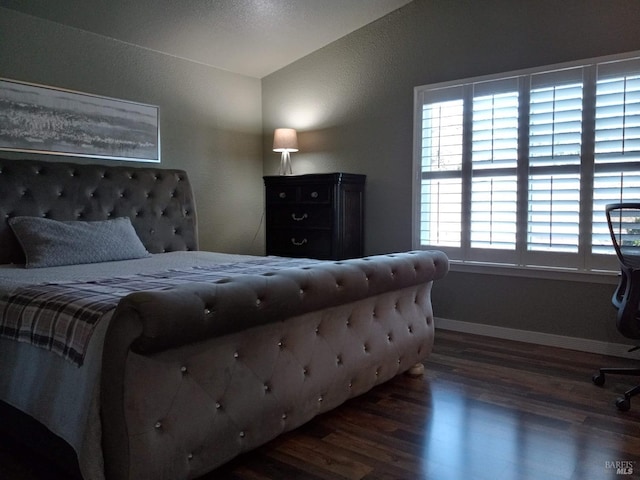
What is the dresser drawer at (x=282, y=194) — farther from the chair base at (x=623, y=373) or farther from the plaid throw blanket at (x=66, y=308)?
the chair base at (x=623, y=373)

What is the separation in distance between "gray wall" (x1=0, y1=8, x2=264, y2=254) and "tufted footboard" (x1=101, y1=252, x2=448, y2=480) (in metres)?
2.56

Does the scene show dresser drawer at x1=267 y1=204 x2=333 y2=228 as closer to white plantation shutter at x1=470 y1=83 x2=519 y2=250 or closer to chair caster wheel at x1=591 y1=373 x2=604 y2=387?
white plantation shutter at x1=470 y1=83 x2=519 y2=250

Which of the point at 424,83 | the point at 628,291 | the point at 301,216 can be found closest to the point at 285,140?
the point at 301,216

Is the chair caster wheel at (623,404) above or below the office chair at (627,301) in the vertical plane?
below

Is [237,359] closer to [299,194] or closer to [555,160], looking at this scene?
[299,194]

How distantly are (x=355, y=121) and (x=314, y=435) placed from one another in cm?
317

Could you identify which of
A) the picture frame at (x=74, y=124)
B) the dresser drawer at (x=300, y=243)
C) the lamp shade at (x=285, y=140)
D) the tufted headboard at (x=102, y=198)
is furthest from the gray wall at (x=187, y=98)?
the dresser drawer at (x=300, y=243)

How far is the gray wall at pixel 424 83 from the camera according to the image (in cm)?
356

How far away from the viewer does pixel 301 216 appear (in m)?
4.49

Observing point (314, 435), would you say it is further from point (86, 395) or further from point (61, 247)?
point (61, 247)

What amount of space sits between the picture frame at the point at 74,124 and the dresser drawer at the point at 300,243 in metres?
1.28

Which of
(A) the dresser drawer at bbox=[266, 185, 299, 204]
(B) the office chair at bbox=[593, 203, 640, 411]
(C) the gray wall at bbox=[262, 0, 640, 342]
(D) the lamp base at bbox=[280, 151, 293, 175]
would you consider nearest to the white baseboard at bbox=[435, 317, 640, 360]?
(C) the gray wall at bbox=[262, 0, 640, 342]

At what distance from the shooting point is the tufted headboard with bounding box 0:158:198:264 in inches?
128

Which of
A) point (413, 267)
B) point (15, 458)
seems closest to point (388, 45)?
point (413, 267)
